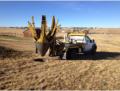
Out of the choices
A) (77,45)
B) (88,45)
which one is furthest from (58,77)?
(88,45)

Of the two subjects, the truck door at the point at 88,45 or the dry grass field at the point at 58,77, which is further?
the truck door at the point at 88,45

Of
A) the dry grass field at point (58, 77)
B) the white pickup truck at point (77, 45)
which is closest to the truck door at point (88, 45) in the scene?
the white pickup truck at point (77, 45)

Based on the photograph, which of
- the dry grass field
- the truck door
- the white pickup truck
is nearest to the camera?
the dry grass field

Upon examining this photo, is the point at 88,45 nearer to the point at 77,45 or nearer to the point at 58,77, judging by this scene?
the point at 77,45

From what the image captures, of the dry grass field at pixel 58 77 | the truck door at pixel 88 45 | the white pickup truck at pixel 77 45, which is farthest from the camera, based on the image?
the truck door at pixel 88 45

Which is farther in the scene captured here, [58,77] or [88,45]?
[88,45]

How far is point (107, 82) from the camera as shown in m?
10.6

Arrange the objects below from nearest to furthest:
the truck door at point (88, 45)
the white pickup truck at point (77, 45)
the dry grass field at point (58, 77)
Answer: the dry grass field at point (58, 77)
the white pickup truck at point (77, 45)
the truck door at point (88, 45)

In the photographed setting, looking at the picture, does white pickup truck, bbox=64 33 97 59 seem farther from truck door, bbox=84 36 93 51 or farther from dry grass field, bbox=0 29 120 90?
dry grass field, bbox=0 29 120 90

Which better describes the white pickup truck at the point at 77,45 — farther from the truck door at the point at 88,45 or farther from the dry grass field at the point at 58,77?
the dry grass field at the point at 58,77

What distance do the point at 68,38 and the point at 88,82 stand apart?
31.6ft

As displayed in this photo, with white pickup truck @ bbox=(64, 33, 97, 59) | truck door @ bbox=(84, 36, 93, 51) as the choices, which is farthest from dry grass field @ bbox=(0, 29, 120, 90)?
truck door @ bbox=(84, 36, 93, 51)

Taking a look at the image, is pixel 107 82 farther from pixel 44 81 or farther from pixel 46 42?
pixel 46 42

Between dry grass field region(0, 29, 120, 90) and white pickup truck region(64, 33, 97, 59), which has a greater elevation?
white pickup truck region(64, 33, 97, 59)
